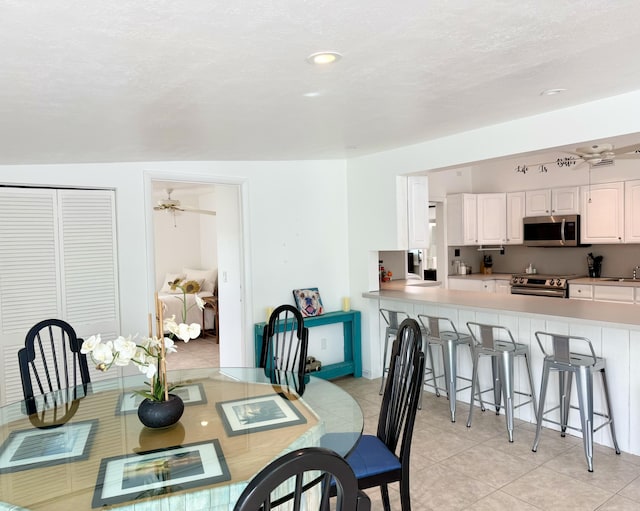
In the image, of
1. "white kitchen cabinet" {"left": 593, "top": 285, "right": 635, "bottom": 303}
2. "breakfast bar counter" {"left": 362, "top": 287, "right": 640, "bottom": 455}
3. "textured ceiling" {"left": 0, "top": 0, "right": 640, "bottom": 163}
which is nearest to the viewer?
"textured ceiling" {"left": 0, "top": 0, "right": 640, "bottom": 163}

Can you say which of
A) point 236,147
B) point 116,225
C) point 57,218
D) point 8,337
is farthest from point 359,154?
point 8,337

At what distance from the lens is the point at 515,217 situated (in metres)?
6.86

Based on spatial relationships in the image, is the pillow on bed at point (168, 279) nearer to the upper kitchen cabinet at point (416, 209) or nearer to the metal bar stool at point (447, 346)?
the upper kitchen cabinet at point (416, 209)

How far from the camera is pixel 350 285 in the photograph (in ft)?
16.9

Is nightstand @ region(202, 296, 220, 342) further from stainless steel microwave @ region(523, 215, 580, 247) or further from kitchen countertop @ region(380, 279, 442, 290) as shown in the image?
stainless steel microwave @ region(523, 215, 580, 247)

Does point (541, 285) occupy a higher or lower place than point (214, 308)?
higher

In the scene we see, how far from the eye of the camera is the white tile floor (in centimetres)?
263

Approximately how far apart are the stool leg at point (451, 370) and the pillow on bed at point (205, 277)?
4.83 meters

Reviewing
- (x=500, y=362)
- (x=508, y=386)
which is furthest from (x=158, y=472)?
(x=500, y=362)

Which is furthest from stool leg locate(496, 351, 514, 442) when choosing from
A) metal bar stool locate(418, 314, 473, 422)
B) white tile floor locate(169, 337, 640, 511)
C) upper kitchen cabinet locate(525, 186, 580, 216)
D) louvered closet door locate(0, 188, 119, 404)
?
upper kitchen cabinet locate(525, 186, 580, 216)

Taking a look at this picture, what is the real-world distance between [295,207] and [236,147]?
1213mm

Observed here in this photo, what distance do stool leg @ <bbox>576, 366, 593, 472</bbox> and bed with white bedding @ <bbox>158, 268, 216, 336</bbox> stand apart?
5.23 m

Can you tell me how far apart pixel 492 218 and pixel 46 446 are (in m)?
6.40

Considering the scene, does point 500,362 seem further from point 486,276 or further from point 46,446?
point 486,276
